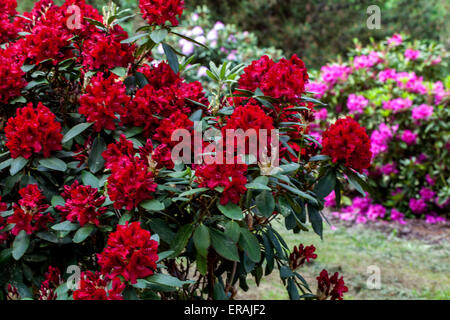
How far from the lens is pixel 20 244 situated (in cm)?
154

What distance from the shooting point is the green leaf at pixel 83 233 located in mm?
1412

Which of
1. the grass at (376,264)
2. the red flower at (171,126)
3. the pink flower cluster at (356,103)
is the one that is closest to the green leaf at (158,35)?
the red flower at (171,126)

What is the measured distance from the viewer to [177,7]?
66.9 inches

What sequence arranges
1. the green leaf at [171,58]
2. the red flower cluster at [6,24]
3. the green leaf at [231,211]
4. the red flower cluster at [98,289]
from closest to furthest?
the red flower cluster at [98,289] < the green leaf at [231,211] < the green leaf at [171,58] < the red flower cluster at [6,24]

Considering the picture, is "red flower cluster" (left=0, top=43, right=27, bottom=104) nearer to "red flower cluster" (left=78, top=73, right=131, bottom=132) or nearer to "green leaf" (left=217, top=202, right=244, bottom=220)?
"red flower cluster" (left=78, top=73, right=131, bottom=132)

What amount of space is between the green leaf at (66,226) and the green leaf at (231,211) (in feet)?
1.48

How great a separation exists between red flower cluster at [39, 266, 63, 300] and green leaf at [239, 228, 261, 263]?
56 cm

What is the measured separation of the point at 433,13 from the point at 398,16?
1.35 meters

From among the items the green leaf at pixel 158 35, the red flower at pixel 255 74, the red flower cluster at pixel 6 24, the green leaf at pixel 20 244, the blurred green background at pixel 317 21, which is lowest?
the green leaf at pixel 20 244

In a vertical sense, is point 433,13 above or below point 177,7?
above

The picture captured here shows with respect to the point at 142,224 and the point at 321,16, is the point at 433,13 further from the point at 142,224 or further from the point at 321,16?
the point at 142,224

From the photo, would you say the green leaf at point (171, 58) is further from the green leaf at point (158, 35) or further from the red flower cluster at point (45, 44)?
the red flower cluster at point (45, 44)
